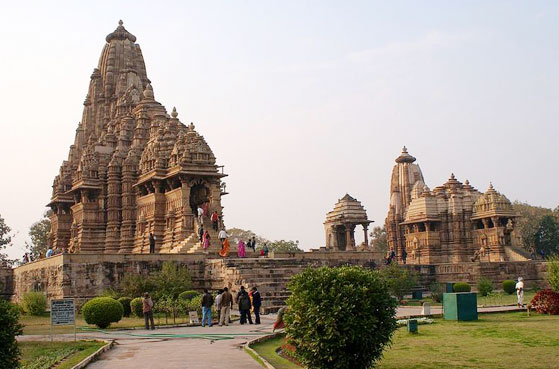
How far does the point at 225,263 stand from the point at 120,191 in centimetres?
1830

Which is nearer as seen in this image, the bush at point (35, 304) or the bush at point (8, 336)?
the bush at point (8, 336)

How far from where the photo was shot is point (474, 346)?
14.8 meters

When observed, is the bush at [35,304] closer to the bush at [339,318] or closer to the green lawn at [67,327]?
the green lawn at [67,327]

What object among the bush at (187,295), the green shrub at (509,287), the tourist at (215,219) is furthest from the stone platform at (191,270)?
the green shrub at (509,287)

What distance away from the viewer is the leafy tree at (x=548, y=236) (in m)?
60.7

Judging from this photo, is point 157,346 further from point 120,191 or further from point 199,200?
point 120,191

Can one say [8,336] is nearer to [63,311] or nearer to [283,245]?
[63,311]

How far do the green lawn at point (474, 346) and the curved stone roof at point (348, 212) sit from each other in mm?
28748

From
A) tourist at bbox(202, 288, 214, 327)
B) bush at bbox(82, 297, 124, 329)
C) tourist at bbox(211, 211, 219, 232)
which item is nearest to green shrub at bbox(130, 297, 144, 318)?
bush at bbox(82, 297, 124, 329)

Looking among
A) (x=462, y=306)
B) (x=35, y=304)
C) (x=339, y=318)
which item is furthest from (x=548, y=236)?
(x=339, y=318)

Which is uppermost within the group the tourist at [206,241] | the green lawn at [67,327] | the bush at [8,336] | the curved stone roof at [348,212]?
the curved stone roof at [348,212]

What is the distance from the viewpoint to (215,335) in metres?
18.4

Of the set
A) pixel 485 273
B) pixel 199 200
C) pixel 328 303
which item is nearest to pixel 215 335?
pixel 328 303

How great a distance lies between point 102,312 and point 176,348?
6.65m
